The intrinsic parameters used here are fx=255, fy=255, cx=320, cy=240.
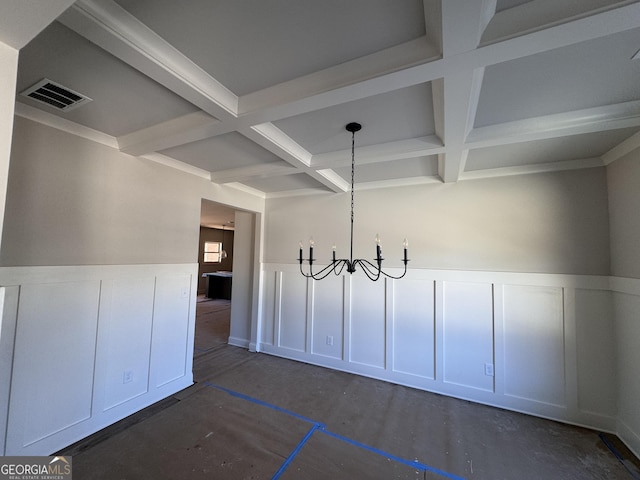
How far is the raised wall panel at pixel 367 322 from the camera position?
3398 millimetres

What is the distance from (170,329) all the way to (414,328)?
2913 mm

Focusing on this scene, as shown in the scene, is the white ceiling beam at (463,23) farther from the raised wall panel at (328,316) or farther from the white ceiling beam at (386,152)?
the raised wall panel at (328,316)

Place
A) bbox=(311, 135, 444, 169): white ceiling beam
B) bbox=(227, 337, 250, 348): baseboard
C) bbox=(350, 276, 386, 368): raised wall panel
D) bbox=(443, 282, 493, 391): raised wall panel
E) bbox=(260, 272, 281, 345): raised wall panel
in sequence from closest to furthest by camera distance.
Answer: bbox=(311, 135, 444, 169): white ceiling beam < bbox=(443, 282, 493, 391): raised wall panel < bbox=(350, 276, 386, 368): raised wall panel < bbox=(260, 272, 281, 345): raised wall panel < bbox=(227, 337, 250, 348): baseboard

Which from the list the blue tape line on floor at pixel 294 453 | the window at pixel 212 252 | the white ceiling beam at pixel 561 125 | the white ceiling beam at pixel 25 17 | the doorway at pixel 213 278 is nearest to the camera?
the white ceiling beam at pixel 25 17

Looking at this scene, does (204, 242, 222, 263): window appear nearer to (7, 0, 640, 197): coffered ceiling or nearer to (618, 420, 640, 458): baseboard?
(7, 0, 640, 197): coffered ceiling

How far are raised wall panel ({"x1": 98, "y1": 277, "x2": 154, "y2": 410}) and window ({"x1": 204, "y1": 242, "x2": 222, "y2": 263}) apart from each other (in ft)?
26.5

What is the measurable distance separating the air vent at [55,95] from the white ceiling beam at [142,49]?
29.4 inches

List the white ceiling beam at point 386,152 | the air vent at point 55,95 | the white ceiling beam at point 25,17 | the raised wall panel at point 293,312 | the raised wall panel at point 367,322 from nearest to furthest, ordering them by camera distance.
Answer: the white ceiling beam at point 25,17 < the air vent at point 55,95 < the white ceiling beam at point 386,152 < the raised wall panel at point 367,322 < the raised wall panel at point 293,312

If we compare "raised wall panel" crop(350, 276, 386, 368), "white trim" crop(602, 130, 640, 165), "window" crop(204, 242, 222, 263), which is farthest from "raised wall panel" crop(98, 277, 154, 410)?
"window" crop(204, 242, 222, 263)

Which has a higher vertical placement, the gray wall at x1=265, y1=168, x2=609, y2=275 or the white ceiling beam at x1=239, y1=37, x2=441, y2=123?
the white ceiling beam at x1=239, y1=37, x2=441, y2=123

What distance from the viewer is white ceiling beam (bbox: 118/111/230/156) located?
1.92m

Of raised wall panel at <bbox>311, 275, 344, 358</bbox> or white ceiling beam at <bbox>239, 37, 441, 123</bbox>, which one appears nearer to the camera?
white ceiling beam at <bbox>239, 37, 441, 123</bbox>

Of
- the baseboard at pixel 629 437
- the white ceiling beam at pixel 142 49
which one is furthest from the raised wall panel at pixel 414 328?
the white ceiling beam at pixel 142 49

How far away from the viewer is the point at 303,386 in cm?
312
